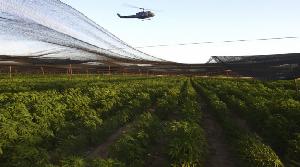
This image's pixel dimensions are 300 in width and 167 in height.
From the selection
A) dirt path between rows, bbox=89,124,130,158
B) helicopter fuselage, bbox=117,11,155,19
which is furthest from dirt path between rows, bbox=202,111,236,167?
helicopter fuselage, bbox=117,11,155,19

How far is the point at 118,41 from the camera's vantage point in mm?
21391

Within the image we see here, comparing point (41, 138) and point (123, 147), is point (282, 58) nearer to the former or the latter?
point (123, 147)

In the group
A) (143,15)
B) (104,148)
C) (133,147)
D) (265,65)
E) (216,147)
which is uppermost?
(143,15)

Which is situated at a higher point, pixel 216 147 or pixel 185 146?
pixel 185 146

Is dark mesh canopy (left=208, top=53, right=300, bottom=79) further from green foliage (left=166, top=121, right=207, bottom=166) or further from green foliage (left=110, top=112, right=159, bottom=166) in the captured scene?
green foliage (left=110, top=112, right=159, bottom=166)

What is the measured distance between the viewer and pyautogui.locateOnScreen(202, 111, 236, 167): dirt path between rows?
1322 cm

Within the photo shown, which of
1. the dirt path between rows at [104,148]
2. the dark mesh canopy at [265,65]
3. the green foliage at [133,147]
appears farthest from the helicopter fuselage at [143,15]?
the green foliage at [133,147]

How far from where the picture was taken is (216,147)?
50.3ft

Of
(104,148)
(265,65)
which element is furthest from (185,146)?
(265,65)

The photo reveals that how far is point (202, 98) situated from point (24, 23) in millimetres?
15952

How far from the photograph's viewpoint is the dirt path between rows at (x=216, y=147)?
13.2 metres

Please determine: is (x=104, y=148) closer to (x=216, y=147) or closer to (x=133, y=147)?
(x=133, y=147)

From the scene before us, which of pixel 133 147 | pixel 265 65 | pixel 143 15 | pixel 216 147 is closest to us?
pixel 133 147

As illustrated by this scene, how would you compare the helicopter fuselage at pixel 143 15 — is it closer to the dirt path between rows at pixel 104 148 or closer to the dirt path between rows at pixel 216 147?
the dirt path between rows at pixel 216 147
